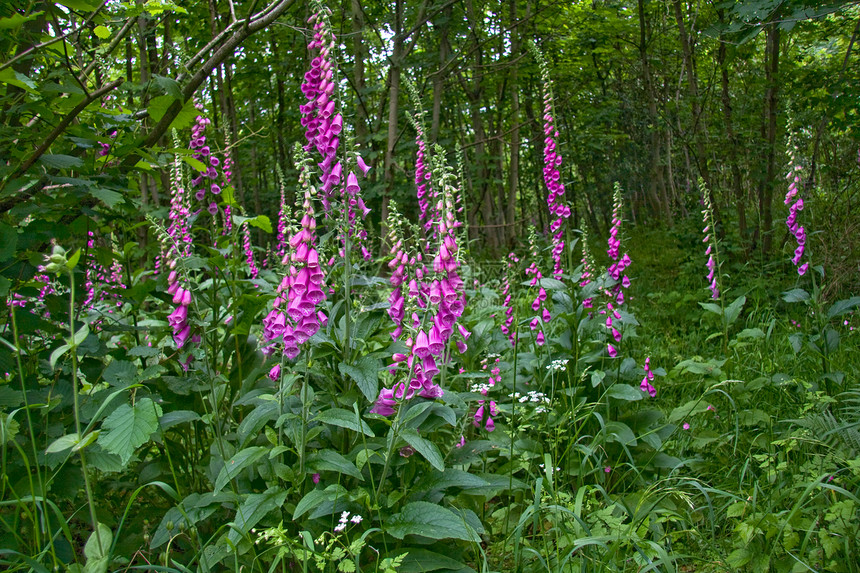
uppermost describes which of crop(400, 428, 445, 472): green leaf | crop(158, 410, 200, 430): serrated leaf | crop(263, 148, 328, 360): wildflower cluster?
crop(263, 148, 328, 360): wildflower cluster

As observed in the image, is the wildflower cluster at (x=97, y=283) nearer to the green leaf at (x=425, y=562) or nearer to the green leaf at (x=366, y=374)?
the green leaf at (x=366, y=374)

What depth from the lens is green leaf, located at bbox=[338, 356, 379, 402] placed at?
214 cm

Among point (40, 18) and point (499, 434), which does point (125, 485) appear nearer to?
point (499, 434)

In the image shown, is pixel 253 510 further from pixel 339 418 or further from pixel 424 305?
pixel 424 305

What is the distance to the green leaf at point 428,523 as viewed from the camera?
187cm

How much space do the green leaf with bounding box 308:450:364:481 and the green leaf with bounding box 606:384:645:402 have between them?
1560 millimetres

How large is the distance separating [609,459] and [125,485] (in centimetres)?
233

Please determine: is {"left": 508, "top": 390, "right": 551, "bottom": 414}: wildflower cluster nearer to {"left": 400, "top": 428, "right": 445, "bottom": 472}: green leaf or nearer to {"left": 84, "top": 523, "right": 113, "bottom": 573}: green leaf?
{"left": 400, "top": 428, "right": 445, "bottom": 472}: green leaf

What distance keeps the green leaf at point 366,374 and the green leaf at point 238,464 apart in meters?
0.39

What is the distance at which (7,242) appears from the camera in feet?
7.20

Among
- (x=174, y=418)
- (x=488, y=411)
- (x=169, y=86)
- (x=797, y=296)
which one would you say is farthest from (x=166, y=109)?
(x=797, y=296)

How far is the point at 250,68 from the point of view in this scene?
340 inches

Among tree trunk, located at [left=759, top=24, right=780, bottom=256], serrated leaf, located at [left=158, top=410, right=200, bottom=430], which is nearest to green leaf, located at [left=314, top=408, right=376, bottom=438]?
serrated leaf, located at [left=158, top=410, right=200, bottom=430]

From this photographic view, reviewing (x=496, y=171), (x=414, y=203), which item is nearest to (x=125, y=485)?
(x=414, y=203)
